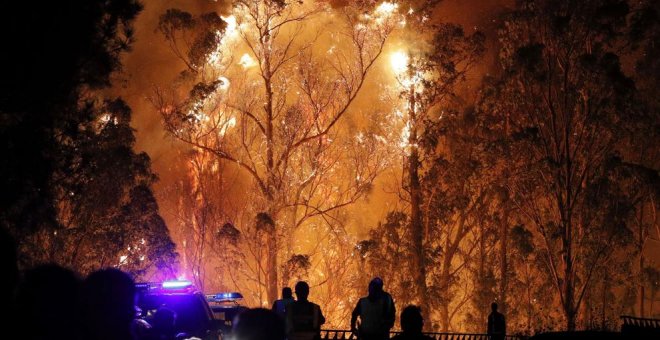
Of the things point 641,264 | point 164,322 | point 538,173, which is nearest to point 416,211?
point 538,173

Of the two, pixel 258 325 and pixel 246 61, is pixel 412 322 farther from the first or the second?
pixel 246 61

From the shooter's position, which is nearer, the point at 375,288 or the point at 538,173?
the point at 375,288

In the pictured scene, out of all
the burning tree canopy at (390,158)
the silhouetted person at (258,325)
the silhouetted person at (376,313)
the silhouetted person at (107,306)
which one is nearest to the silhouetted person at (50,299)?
the silhouetted person at (107,306)

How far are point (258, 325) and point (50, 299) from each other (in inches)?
50.3

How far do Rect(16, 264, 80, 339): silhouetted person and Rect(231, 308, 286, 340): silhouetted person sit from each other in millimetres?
1056

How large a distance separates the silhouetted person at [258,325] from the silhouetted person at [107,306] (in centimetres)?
93

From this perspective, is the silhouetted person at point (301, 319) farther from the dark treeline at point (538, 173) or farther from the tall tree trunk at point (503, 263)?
the tall tree trunk at point (503, 263)

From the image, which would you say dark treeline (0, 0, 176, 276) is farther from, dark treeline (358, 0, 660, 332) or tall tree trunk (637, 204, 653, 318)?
tall tree trunk (637, 204, 653, 318)

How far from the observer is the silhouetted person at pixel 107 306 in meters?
4.77

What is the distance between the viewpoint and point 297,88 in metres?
32.9

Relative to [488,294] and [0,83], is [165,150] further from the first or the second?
[0,83]

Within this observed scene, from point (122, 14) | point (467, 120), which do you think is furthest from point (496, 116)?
point (122, 14)

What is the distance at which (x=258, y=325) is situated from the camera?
4262 millimetres

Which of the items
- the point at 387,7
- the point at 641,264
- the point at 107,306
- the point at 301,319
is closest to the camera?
the point at 107,306
